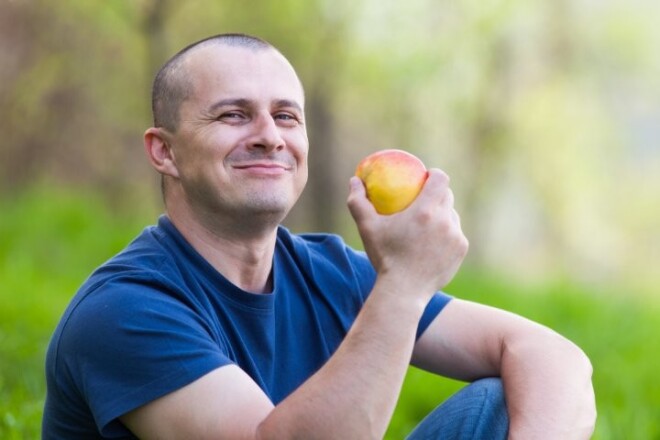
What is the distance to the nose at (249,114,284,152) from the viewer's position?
8.12 ft

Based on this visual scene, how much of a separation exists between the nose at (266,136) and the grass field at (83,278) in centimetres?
148

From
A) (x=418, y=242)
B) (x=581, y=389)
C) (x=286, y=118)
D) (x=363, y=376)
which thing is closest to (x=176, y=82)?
(x=286, y=118)

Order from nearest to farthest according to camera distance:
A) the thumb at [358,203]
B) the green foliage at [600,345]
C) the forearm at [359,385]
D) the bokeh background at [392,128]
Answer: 1. the forearm at [359,385]
2. the thumb at [358,203]
3. the green foliage at [600,345]
4. the bokeh background at [392,128]

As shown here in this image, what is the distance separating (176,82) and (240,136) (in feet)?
0.88

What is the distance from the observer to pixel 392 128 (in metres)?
16.9

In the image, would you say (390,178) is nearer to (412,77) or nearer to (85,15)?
(85,15)

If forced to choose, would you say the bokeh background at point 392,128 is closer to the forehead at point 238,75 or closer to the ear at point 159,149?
the ear at point 159,149

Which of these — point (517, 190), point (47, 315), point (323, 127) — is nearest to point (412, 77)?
point (323, 127)

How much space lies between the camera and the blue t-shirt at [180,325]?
6.93 feet

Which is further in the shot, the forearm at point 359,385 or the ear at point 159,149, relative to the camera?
the ear at point 159,149

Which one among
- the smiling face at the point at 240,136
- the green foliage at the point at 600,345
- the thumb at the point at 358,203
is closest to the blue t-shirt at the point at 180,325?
the smiling face at the point at 240,136

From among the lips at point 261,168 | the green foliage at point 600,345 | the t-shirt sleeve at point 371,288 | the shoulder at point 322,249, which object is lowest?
the green foliage at point 600,345

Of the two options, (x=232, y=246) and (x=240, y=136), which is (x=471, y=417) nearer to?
(x=232, y=246)

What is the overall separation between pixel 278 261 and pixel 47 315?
10.4ft
